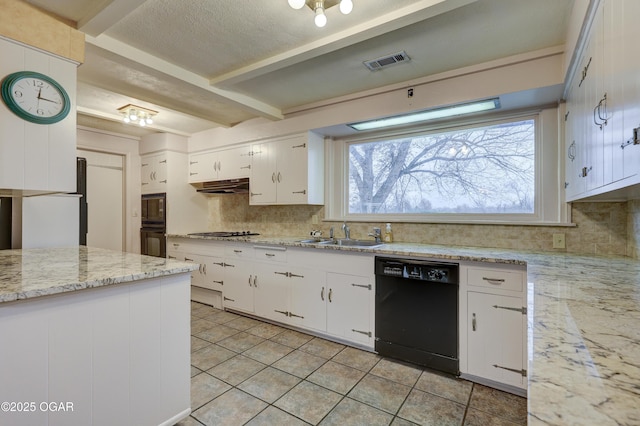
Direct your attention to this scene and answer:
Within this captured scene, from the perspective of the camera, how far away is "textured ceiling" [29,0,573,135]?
5.69 ft

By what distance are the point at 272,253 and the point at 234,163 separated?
1.43 m

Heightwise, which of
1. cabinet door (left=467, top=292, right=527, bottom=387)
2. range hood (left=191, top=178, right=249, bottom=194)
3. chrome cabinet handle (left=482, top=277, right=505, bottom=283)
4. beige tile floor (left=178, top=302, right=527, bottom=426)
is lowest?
beige tile floor (left=178, top=302, right=527, bottom=426)

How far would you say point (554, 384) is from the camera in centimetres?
53

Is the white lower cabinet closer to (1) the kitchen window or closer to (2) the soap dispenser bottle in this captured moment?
(1) the kitchen window

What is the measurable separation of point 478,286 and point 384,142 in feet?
5.83

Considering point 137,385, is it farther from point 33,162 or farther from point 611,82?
point 611,82

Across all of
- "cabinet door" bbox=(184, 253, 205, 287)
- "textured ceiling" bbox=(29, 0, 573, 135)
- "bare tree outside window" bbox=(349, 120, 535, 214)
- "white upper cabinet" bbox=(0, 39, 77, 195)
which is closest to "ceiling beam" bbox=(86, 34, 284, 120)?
"textured ceiling" bbox=(29, 0, 573, 135)

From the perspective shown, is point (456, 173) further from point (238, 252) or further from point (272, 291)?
point (238, 252)

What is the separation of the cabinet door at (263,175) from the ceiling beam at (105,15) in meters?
1.94

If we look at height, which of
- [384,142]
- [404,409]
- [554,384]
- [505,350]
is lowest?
[404,409]

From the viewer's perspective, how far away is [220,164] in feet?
13.4

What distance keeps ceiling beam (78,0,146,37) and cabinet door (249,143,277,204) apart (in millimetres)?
1944

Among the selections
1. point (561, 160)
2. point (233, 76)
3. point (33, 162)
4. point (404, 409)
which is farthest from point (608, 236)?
point (33, 162)

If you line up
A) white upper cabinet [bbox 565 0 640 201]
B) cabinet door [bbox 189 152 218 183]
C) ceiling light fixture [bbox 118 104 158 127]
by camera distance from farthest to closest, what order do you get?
cabinet door [bbox 189 152 218 183] < ceiling light fixture [bbox 118 104 158 127] < white upper cabinet [bbox 565 0 640 201]
